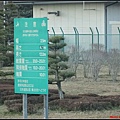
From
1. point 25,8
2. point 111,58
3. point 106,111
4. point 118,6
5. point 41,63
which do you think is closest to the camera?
point 41,63

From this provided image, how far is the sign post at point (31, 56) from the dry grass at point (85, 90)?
2.43m

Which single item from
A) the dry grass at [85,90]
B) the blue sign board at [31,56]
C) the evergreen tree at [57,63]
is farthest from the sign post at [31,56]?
the evergreen tree at [57,63]

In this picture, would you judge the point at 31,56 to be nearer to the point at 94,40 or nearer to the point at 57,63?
the point at 57,63

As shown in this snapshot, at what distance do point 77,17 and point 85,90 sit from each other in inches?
675

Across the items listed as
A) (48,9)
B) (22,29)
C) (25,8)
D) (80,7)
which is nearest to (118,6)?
(80,7)

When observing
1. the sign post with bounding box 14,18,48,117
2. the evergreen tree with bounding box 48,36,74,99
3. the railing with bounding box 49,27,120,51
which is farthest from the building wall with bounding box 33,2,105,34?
the sign post with bounding box 14,18,48,117

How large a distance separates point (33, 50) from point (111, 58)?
11709 mm

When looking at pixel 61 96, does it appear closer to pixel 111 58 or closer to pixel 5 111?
pixel 5 111

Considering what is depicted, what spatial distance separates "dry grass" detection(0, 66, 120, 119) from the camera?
11.2 meters

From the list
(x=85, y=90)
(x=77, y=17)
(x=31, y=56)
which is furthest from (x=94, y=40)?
(x=31, y=56)

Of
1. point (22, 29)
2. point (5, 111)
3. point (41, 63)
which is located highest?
point (22, 29)

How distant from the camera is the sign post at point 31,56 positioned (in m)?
8.42

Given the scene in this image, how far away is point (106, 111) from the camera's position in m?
11.8

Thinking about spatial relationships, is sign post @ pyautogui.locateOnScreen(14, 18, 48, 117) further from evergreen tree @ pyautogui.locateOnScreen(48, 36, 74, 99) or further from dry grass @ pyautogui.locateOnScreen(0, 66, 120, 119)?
evergreen tree @ pyautogui.locateOnScreen(48, 36, 74, 99)
